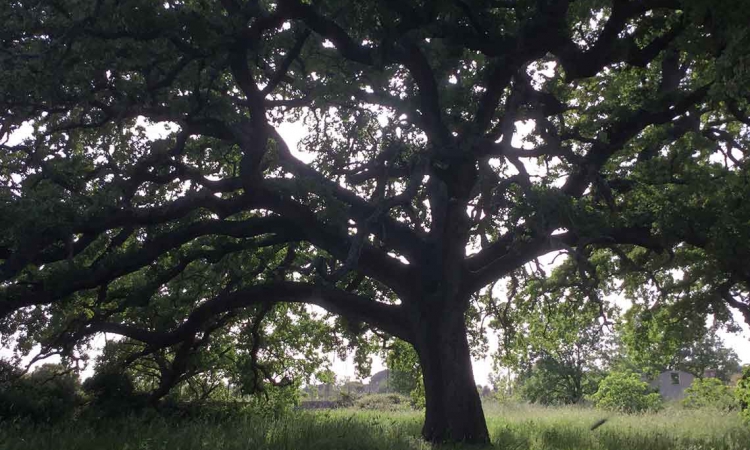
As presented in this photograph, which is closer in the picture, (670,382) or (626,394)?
(626,394)

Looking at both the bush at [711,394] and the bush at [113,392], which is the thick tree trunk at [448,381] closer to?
the bush at [113,392]

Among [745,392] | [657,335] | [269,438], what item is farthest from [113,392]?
[745,392]

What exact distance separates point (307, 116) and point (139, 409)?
851cm

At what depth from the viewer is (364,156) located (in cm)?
1401

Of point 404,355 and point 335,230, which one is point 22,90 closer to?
point 335,230

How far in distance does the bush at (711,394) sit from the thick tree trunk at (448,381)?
62.8 feet

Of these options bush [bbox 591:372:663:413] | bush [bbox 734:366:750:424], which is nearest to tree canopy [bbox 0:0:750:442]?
bush [bbox 734:366:750:424]

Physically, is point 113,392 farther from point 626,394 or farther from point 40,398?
point 626,394

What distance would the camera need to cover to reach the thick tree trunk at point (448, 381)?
1216cm

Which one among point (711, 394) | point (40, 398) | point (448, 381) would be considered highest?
point (40, 398)

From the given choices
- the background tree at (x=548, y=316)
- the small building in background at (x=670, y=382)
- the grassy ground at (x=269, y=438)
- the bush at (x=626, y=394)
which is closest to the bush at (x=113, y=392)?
the grassy ground at (x=269, y=438)

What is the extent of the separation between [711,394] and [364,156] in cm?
2354

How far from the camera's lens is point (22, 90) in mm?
9680

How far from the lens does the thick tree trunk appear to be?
39.9 feet
